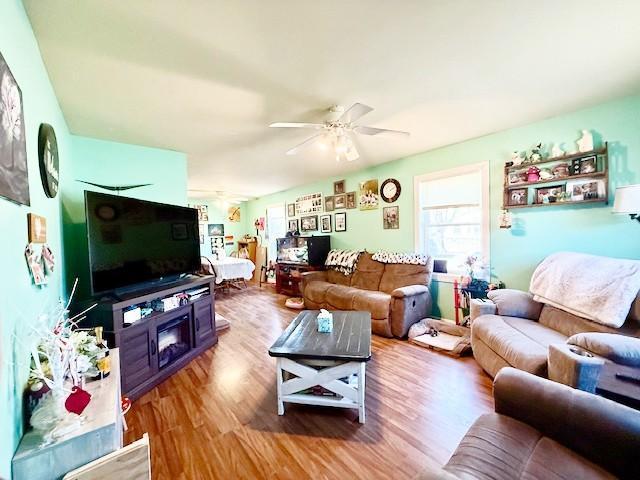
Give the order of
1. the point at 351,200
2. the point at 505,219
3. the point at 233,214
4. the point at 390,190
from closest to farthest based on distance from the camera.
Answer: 1. the point at 505,219
2. the point at 390,190
3. the point at 351,200
4. the point at 233,214

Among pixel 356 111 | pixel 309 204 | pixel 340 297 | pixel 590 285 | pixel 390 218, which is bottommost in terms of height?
pixel 340 297

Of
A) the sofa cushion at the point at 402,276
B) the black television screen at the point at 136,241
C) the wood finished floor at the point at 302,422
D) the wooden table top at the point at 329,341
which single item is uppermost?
the black television screen at the point at 136,241

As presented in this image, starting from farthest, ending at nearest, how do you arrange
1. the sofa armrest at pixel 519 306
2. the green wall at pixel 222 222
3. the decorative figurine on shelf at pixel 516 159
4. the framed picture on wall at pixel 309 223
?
the green wall at pixel 222 222
the framed picture on wall at pixel 309 223
the decorative figurine on shelf at pixel 516 159
the sofa armrest at pixel 519 306

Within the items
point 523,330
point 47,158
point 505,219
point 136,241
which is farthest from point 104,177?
point 505,219

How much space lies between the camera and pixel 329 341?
198 centimetres

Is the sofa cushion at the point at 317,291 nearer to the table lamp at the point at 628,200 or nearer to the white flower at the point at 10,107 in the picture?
the table lamp at the point at 628,200

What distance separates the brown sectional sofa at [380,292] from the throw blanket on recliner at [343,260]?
0.07m

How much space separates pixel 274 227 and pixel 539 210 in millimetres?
5642

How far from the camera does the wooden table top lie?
5.75ft

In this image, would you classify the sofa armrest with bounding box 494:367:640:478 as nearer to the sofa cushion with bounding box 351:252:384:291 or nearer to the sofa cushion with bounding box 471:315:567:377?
the sofa cushion with bounding box 471:315:567:377

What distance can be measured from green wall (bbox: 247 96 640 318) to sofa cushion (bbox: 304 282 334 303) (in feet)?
4.07

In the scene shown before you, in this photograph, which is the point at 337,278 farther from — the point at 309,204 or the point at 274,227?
the point at 274,227

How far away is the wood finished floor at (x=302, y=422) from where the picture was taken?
4.69 ft

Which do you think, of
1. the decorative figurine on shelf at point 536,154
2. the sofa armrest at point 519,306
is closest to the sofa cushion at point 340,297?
the sofa armrest at point 519,306
